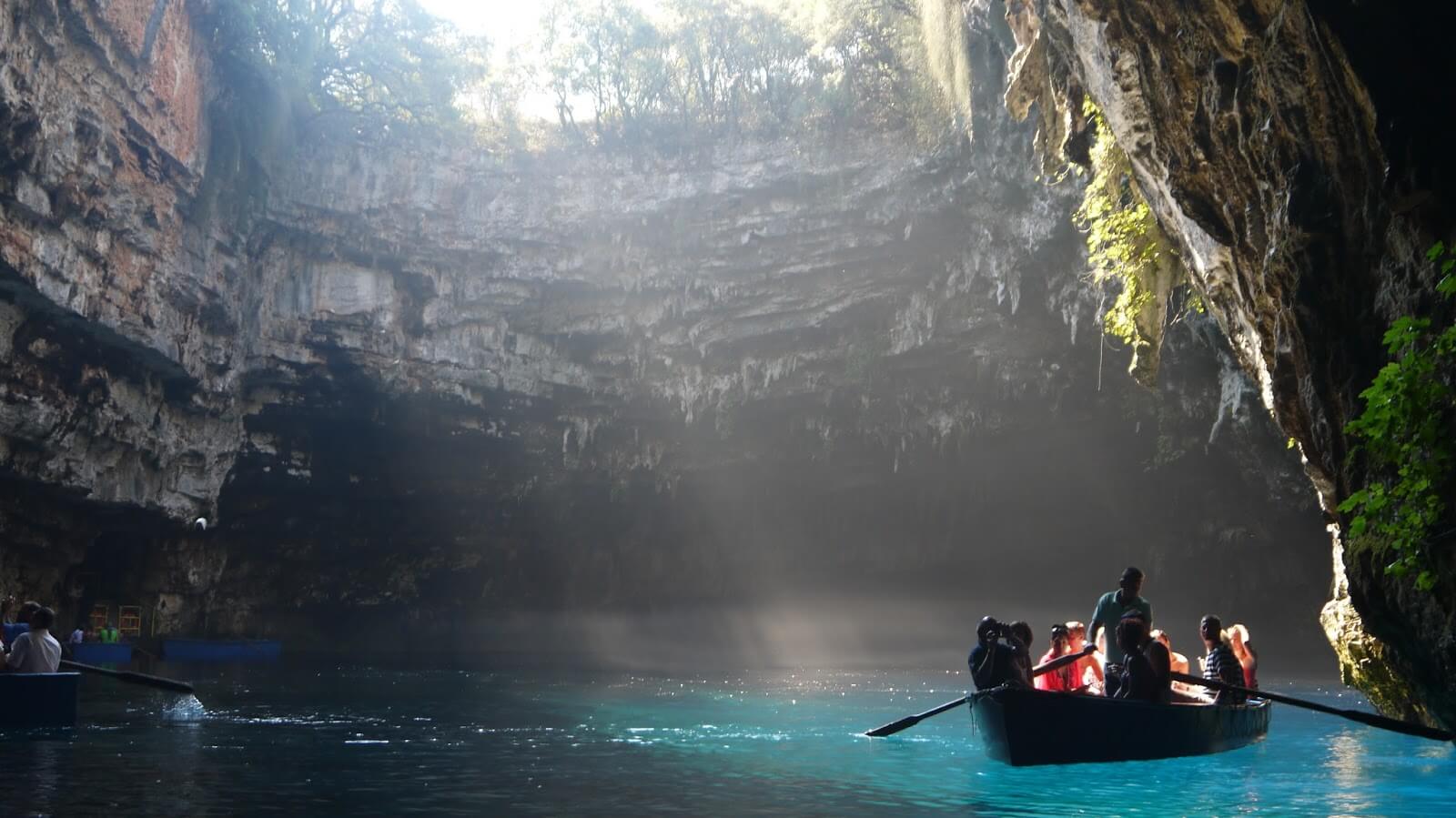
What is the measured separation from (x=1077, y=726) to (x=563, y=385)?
2320cm

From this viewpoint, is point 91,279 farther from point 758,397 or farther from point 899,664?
point 899,664

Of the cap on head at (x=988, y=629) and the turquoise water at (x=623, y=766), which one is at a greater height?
the cap on head at (x=988, y=629)

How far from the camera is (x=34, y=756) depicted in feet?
31.6

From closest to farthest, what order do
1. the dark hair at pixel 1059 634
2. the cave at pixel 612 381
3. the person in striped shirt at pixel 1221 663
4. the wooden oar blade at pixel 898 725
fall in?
the wooden oar blade at pixel 898 725, the person in striped shirt at pixel 1221 663, the dark hair at pixel 1059 634, the cave at pixel 612 381

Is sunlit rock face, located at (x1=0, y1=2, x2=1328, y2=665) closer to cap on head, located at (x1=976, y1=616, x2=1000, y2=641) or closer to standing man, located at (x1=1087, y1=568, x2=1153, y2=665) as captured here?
standing man, located at (x1=1087, y1=568, x2=1153, y2=665)

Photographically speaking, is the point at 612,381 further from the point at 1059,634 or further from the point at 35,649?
the point at 1059,634

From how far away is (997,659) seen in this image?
9.71m

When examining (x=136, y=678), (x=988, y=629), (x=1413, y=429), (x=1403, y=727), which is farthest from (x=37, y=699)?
(x=1403, y=727)

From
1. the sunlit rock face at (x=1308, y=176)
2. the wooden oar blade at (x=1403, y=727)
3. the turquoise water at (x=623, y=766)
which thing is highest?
the sunlit rock face at (x=1308, y=176)

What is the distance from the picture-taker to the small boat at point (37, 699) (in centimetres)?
1134

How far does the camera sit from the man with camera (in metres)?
9.71

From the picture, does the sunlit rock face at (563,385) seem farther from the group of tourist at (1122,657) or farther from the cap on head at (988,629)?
the cap on head at (988,629)

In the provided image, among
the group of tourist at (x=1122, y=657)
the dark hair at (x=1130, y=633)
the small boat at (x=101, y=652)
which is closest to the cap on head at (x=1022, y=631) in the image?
the group of tourist at (x=1122, y=657)

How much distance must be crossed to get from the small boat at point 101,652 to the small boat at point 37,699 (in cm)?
1298
